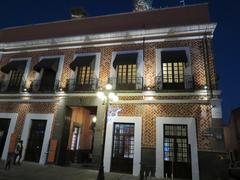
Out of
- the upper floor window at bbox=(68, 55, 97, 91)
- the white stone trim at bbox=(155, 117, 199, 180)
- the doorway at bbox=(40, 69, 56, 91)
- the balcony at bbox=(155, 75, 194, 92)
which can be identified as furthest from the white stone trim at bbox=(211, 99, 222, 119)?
the doorway at bbox=(40, 69, 56, 91)

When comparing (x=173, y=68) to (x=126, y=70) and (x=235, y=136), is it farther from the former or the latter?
(x=235, y=136)

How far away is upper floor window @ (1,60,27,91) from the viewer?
14859 mm

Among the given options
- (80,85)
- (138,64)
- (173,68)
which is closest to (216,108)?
(173,68)

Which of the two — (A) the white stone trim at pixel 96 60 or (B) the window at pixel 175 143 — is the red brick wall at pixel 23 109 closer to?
(A) the white stone trim at pixel 96 60

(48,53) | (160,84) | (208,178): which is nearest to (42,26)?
(48,53)

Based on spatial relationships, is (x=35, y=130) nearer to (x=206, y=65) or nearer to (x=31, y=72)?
(x=31, y=72)

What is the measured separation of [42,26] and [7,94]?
6.83 meters

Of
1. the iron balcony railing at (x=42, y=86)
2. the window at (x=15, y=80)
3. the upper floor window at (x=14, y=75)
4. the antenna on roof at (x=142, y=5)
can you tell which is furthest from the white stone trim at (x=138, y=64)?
the antenna on roof at (x=142, y=5)

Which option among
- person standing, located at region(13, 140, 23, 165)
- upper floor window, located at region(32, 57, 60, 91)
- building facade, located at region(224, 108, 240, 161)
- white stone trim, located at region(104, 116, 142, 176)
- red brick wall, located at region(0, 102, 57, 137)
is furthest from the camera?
building facade, located at region(224, 108, 240, 161)

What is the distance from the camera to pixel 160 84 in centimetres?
1159

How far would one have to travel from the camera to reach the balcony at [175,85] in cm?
1103

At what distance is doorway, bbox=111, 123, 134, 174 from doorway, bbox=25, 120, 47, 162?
17.9ft

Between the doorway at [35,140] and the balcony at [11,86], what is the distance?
3030 millimetres

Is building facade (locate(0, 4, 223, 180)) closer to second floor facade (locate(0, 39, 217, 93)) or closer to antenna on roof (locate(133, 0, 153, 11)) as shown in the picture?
second floor facade (locate(0, 39, 217, 93))
